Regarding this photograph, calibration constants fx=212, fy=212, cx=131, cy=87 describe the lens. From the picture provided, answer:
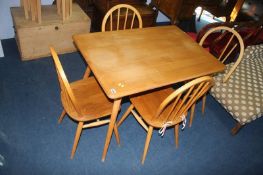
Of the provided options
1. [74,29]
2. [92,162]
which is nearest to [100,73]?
[92,162]

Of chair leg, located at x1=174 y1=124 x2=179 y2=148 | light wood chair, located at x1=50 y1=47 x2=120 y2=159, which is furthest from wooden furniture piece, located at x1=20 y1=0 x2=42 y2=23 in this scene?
chair leg, located at x1=174 y1=124 x2=179 y2=148

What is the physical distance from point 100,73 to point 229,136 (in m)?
1.50

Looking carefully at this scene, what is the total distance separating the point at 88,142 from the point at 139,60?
32.3 inches

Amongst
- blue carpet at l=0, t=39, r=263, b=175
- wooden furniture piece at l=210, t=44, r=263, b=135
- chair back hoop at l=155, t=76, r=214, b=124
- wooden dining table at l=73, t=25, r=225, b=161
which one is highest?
wooden dining table at l=73, t=25, r=225, b=161

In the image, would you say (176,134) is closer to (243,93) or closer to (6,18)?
(243,93)

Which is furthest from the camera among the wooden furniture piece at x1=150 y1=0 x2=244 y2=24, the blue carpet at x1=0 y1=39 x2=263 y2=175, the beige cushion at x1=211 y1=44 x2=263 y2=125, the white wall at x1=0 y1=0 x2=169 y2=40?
the wooden furniture piece at x1=150 y1=0 x2=244 y2=24

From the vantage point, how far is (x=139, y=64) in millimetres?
1388

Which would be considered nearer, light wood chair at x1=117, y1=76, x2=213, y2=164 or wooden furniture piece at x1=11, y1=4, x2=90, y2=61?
light wood chair at x1=117, y1=76, x2=213, y2=164

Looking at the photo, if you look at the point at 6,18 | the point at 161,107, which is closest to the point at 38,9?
the point at 6,18

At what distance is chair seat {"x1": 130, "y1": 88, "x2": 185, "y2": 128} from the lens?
1434mm

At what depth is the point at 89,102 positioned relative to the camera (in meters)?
1.47

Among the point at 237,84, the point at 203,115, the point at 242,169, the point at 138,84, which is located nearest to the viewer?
the point at 138,84

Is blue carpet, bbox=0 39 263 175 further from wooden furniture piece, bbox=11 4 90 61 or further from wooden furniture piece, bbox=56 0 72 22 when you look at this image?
wooden furniture piece, bbox=56 0 72 22

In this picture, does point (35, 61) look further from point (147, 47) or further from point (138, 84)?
point (138, 84)
